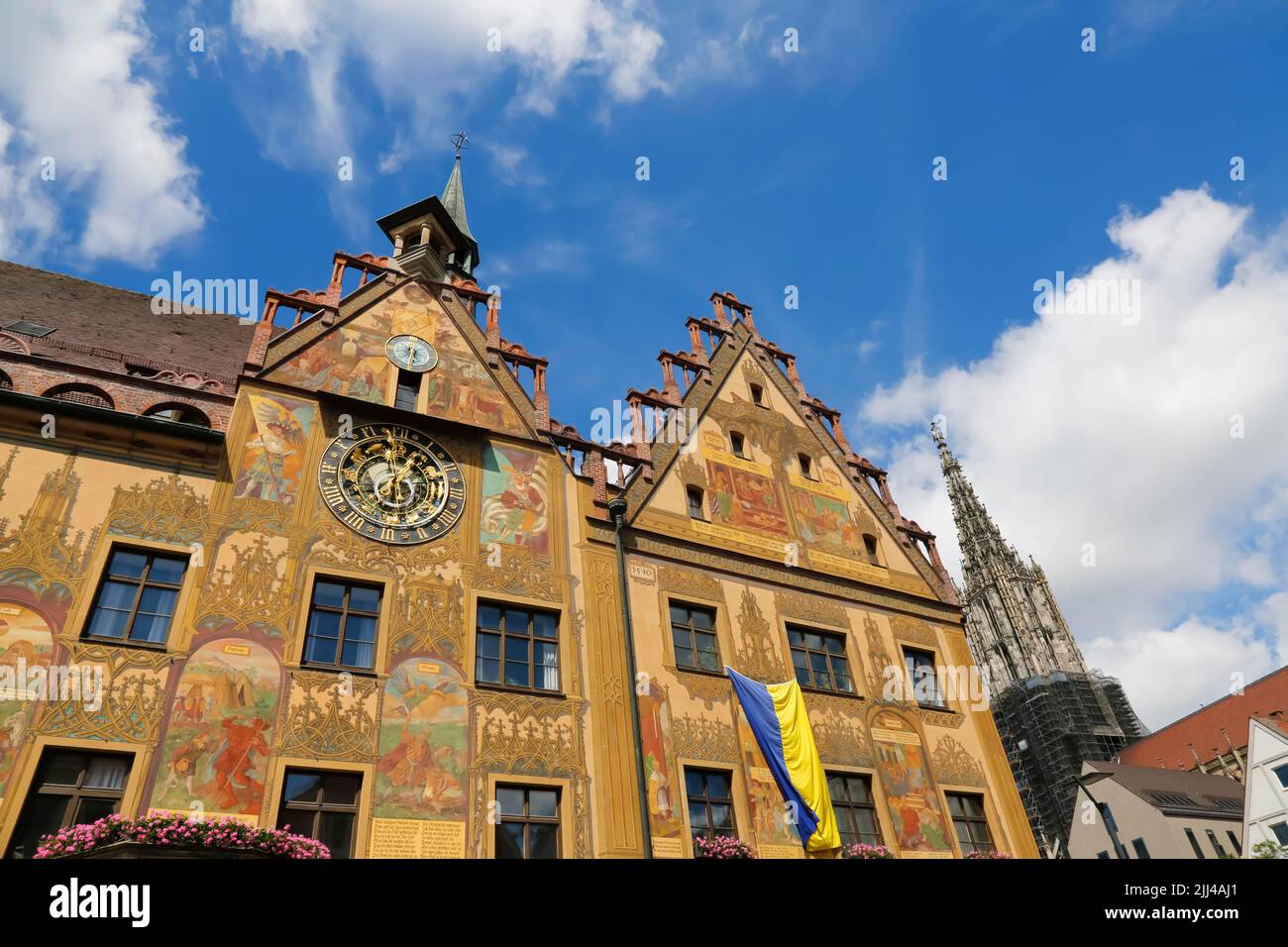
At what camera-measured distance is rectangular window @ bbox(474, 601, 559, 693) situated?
1167 centimetres

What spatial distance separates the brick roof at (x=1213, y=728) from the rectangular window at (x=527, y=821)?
4785cm

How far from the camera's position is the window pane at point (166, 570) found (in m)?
10.5

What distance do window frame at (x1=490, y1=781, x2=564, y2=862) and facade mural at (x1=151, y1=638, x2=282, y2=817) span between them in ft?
8.90

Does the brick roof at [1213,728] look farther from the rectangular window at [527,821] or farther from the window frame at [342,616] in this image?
the window frame at [342,616]

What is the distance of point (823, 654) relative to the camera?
14859 mm

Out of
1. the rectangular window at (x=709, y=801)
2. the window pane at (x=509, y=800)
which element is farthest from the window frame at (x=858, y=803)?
the window pane at (x=509, y=800)

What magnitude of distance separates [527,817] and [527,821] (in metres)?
0.05

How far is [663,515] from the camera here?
48.9 ft

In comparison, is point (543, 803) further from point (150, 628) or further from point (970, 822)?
point (970, 822)

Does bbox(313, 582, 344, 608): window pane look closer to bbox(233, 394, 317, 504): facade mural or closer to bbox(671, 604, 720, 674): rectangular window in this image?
bbox(233, 394, 317, 504): facade mural

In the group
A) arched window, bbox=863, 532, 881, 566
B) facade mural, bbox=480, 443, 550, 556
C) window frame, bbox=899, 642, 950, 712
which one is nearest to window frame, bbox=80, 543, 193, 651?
facade mural, bbox=480, 443, 550, 556

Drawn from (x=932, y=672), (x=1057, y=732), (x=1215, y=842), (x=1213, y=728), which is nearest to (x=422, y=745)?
(x=932, y=672)

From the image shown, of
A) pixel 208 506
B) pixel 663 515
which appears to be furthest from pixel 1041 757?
pixel 208 506

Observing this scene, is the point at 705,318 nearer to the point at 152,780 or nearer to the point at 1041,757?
the point at 152,780
